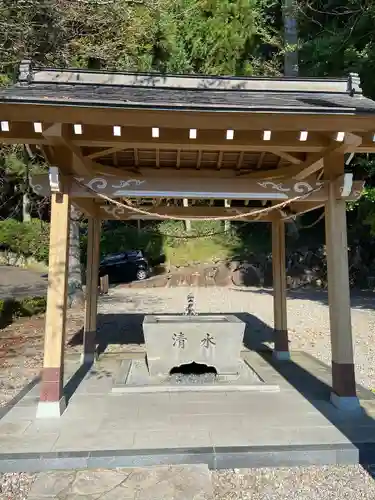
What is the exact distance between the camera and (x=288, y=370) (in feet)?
20.1

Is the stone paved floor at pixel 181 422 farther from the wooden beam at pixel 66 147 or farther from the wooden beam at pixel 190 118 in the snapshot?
the wooden beam at pixel 190 118

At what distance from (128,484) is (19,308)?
28.4 feet

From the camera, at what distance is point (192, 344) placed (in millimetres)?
5480

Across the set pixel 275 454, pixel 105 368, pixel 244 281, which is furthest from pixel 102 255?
pixel 275 454

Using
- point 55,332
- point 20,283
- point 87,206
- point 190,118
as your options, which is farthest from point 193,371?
point 20,283

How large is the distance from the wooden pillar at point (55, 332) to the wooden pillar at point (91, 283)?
2069 mm

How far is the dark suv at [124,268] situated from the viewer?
19047 millimetres

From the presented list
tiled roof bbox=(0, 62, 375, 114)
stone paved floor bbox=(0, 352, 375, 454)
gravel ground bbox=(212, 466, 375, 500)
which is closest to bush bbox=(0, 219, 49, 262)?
tiled roof bbox=(0, 62, 375, 114)

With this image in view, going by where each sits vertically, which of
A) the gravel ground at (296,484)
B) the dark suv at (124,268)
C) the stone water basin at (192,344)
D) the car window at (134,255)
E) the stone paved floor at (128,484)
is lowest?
the gravel ground at (296,484)

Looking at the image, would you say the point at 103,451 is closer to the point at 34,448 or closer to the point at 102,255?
the point at 34,448

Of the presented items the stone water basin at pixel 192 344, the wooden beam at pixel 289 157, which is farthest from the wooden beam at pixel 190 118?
the stone water basin at pixel 192 344

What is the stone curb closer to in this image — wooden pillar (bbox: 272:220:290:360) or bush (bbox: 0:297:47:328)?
wooden pillar (bbox: 272:220:290:360)

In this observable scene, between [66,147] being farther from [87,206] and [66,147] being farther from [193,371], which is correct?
[193,371]

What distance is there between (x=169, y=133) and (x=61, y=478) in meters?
3.30
